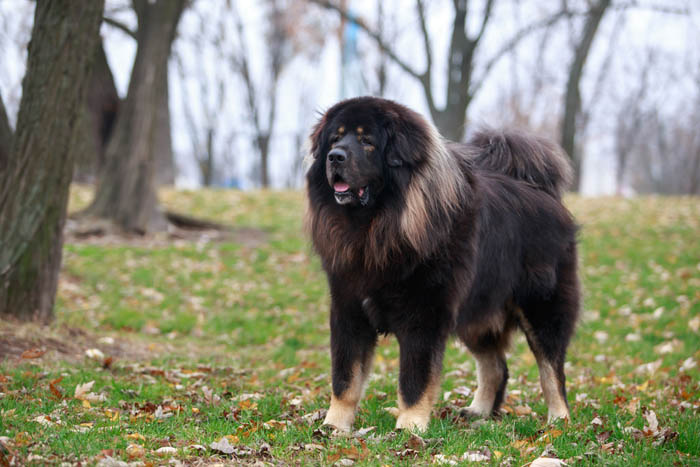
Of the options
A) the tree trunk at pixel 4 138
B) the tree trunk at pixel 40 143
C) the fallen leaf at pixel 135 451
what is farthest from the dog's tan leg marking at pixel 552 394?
the tree trunk at pixel 4 138

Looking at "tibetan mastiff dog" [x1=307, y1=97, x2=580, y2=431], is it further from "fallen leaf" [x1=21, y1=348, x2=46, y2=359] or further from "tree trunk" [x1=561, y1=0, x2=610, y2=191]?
"tree trunk" [x1=561, y1=0, x2=610, y2=191]

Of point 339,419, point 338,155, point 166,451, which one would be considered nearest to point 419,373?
point 339,419

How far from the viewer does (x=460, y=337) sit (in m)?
5.25

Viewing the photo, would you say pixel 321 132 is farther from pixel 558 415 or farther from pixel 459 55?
pixel 459 55

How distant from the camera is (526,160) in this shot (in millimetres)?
5547

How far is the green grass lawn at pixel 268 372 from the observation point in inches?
153

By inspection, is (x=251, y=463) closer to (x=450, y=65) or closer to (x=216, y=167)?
(x=450, y=65)

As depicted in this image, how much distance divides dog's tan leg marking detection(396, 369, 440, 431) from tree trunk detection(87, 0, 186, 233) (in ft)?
31.4

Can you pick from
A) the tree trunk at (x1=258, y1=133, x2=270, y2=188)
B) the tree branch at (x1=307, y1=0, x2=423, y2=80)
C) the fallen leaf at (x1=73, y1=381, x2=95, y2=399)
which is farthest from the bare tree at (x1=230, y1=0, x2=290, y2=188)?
the fallen leaf at (x1=73, y1=381, x2=95, y2=399)

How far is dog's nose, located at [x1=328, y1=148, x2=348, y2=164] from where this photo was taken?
434cm

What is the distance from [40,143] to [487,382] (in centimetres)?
476

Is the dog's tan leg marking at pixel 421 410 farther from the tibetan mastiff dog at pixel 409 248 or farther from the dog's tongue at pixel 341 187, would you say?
the dog's tongue at pixel 341 187

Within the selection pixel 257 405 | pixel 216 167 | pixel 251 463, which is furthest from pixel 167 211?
pixel 216 167

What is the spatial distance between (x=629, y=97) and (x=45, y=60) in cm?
4834
